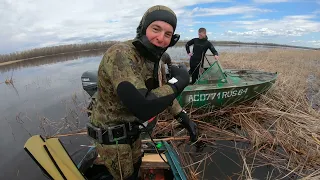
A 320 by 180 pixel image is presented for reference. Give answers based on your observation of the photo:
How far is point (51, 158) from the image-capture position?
2.19 meters

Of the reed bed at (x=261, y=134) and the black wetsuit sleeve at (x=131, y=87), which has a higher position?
the black wetsuit sleeve at (x=131, y=87)

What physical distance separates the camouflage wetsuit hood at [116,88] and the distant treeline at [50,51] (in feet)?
105

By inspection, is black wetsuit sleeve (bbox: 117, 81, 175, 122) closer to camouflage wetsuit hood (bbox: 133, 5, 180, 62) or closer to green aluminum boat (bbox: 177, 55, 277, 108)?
camouflage wetsuit hood (bbox: 133, 5, 180, 62)

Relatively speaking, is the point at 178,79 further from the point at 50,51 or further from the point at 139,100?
the point at 50,51

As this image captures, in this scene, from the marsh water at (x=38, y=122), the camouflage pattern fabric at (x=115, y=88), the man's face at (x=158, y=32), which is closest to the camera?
the camouflage pattern fabric at (x=115, y=88)

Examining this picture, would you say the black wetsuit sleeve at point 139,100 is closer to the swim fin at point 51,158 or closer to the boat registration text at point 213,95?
the swim fin at point 51,158

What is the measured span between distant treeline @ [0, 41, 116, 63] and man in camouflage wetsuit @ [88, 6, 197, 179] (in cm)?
3205

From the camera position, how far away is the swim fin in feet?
6.90

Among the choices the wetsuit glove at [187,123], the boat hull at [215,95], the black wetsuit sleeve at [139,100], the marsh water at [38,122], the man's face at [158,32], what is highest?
the man's face at [158,32]

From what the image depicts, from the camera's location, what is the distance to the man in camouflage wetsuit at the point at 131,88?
1.55 meters

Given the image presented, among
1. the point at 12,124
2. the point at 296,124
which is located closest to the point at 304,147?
the point at 296,124

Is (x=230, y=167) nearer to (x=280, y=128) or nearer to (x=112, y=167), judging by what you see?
(x=280, y=128)

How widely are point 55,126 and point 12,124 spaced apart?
146cm

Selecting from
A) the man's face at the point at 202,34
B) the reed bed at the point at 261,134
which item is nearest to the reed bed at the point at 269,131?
the reed bed at the point at 261,134
